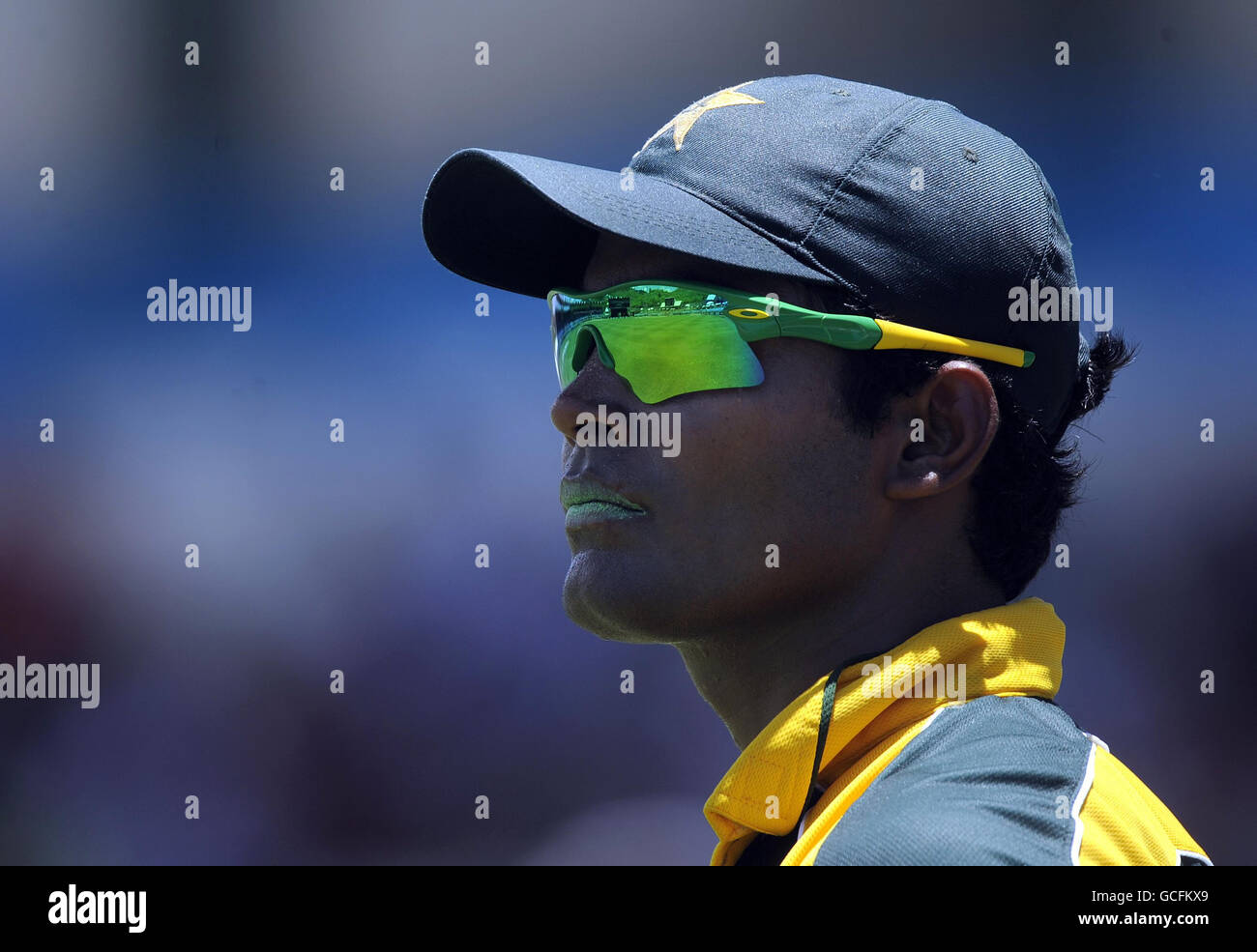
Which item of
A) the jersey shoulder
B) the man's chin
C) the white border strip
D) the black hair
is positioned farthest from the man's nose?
the white border strip

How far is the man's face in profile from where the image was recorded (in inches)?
74.5

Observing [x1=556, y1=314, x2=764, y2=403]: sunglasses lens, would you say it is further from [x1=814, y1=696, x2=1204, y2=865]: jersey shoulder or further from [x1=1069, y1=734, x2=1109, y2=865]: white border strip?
[x1=1069, y1=734, x2=1109, y2=865]: white border strip

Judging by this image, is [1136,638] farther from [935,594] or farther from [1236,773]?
[935,594]

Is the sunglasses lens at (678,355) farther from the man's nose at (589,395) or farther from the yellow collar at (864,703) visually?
the yellow collar at (864,703)

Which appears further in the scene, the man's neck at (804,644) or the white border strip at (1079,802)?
the man's neck at (804,644)

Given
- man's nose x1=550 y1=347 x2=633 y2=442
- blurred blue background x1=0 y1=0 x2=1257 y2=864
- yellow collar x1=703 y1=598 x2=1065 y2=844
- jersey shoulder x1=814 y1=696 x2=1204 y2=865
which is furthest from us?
blurred blue background x1=0 y1=0 x2=1257 y2=864

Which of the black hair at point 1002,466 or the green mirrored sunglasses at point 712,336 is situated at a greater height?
the green mirrored sunglasses at point 712,336

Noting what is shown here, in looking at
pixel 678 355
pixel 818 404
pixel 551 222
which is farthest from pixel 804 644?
pixel 551 222

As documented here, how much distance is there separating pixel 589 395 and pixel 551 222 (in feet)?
1.35

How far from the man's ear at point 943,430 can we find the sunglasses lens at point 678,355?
0.22m

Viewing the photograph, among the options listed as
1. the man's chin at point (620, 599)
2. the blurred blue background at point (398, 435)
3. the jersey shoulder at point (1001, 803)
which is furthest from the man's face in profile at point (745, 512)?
the blurred blue background at point (398, 435)

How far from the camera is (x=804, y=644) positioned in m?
1.91

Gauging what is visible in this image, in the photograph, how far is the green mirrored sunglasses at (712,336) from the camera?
6.19ft

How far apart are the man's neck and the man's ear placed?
0.54ft
